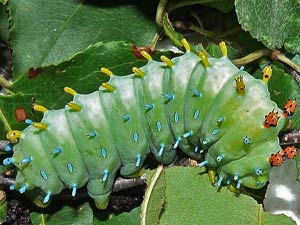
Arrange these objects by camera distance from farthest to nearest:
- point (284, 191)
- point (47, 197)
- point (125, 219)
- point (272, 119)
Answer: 1. point (284, 191)
2. point (125, 219)
3. point (47, 197)
4. point (272, 119)

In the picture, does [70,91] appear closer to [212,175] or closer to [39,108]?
[39,108]

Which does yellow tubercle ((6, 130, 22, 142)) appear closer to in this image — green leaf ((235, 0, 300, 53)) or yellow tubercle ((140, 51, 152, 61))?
yellow tubercle ((140, 51, 152, 61))

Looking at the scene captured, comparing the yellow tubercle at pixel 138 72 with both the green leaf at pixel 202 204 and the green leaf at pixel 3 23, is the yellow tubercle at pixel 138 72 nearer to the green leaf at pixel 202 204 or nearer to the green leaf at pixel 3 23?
the green leaf at pixel 202 204

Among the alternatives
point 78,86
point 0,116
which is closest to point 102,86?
point 78,86

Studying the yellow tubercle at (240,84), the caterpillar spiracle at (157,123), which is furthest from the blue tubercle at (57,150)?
the yellow tubercle at (240,84)

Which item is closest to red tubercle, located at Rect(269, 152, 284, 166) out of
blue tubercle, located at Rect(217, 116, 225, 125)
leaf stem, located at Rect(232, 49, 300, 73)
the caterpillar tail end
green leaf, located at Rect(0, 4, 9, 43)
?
blue tubercle, located at Rect(217, 116, 225, 125)

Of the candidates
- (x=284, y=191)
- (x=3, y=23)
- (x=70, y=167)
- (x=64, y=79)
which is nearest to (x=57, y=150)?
(x=70, y=167)
